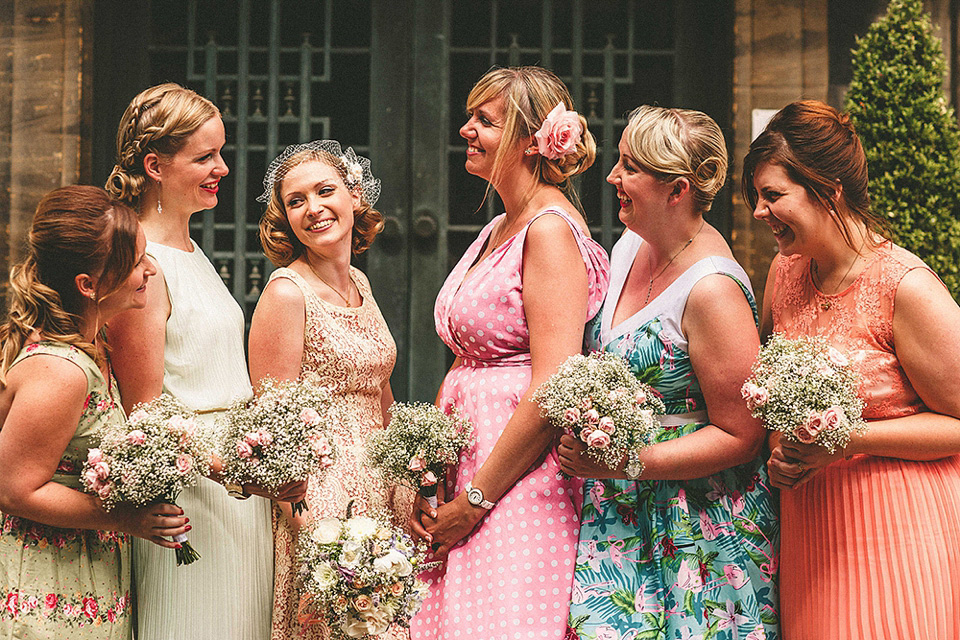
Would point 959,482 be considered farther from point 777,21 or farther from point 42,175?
point 42,175

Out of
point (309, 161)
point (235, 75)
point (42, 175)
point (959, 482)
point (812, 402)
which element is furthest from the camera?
point (235, 75)

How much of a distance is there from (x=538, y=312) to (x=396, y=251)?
9.05 ft

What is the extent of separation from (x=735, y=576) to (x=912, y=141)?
9.33 feet

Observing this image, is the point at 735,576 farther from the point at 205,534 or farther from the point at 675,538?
the point at 205,534

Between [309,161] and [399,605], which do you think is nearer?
[399,605]

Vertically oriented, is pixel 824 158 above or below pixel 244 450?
above

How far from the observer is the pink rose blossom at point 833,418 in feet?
9.34

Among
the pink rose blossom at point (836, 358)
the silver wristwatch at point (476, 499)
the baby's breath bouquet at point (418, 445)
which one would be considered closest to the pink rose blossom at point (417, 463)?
the baby's breath bouquet at point (418, 445)

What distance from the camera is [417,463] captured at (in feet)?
11.0

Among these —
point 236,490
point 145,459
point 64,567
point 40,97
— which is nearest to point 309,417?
point 236,490

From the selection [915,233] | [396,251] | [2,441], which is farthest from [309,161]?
[915,233]

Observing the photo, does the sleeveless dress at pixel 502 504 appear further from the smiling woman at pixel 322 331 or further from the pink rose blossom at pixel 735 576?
the pink rose blossom at pixel 735 576

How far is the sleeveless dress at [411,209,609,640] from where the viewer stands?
326 centimetres

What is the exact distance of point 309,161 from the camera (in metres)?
3.93
